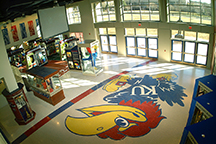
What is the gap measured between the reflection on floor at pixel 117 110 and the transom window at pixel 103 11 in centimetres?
566

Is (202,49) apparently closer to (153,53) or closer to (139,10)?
(153,53)

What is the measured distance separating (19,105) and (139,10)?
10.5 meters

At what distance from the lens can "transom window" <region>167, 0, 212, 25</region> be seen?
407 inches

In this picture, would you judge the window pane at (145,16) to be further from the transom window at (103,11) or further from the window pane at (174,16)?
the transom window at (103,11)

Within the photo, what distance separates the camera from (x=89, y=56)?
1202 cm

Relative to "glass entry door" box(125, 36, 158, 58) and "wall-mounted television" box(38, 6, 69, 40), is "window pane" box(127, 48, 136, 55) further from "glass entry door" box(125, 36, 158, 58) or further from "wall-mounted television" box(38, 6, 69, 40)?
"wall-mounted television" box(38, 6, 69, 40)

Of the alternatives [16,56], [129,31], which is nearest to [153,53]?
[129,31]

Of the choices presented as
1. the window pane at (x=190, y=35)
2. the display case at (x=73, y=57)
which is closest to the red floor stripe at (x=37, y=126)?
the display case at (x=73, y=57)

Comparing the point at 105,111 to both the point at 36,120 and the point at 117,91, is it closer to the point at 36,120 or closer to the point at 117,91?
the point at 117,91

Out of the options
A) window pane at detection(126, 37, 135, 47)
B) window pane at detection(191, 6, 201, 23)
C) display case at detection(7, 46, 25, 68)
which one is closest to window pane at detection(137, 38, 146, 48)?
window pane at detection(126, 37, 135, 47)

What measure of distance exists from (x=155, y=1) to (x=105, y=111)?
868 cm

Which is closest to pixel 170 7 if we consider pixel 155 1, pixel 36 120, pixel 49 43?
pixel 155 1

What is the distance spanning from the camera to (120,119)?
7867mm

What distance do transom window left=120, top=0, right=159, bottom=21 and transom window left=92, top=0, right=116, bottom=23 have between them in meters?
1.07
